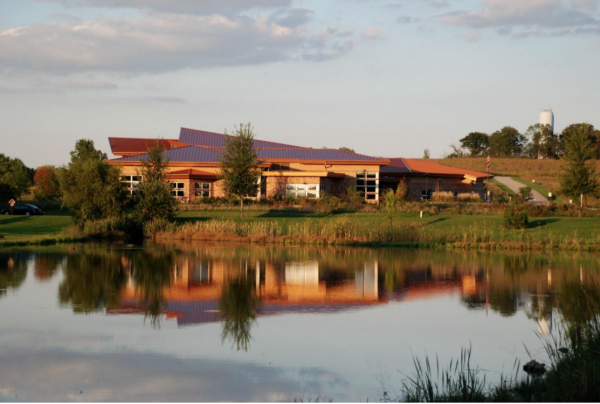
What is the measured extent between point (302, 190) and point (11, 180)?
98.8ft

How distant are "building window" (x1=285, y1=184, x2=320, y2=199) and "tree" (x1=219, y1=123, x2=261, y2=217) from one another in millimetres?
8345

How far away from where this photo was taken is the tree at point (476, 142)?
389 ft

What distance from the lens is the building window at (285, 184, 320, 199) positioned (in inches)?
2052

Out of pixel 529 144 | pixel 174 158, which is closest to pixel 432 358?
pixel 174 158

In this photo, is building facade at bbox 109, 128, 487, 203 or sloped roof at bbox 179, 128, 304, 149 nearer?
building facade at bbox 109, 128, 487, 203

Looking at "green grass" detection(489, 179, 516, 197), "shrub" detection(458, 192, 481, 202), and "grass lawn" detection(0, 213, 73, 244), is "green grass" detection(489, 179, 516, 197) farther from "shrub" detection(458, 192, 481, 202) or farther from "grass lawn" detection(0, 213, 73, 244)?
"grass lawn" detection(0, 213, 73, 244)

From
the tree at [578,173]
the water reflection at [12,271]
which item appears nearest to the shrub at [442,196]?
the tree at [578,173]

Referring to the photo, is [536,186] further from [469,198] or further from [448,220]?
[448,220]

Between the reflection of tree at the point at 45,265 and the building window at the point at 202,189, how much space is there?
25.9 meters

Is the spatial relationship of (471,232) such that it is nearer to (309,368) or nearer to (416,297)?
(416,297)

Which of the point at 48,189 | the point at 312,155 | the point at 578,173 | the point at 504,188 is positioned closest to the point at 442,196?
the point at 312,155

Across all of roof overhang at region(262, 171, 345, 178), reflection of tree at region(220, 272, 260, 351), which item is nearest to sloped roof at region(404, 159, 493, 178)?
roof overhang at region(262, 171, 345, 178)

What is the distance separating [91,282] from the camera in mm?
20438

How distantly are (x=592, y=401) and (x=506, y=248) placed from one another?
25150 mm
